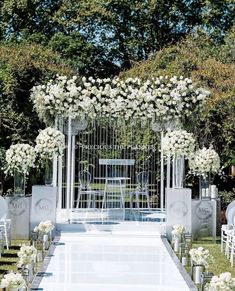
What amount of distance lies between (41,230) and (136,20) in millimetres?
16265

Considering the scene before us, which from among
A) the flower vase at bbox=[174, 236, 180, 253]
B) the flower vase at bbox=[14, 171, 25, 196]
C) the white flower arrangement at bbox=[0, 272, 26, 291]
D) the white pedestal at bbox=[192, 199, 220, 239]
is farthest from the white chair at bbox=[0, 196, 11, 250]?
the white flower arrangement at bbox=[0, 272, 26, 291]

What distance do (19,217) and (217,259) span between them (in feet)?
13.4

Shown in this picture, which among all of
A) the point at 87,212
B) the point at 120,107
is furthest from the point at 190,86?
the point at 87,212

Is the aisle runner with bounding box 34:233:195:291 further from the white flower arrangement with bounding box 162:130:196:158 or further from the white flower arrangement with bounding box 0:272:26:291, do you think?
the white flower arrangement with bounding box 162:130:196:158

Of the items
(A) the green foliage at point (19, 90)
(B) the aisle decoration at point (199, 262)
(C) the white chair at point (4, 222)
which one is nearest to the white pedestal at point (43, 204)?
(C) the white chair at point (4, 222)

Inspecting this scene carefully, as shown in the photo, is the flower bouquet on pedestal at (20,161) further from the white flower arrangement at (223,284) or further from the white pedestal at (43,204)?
the white flower arrangement at (223,284)

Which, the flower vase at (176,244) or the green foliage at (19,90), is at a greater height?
the green foliage at (19,90)

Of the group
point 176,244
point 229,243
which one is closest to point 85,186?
point 176,244

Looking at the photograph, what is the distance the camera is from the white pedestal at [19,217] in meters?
12.2

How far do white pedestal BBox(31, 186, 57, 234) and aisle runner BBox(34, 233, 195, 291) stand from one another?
0.57m

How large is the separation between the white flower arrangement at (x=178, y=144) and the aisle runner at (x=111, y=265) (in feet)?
5.58

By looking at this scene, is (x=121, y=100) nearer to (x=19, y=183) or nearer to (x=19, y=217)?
(x=19, y=183)

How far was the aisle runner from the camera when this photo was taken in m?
7.66

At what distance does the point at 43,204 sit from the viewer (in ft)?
40.2
